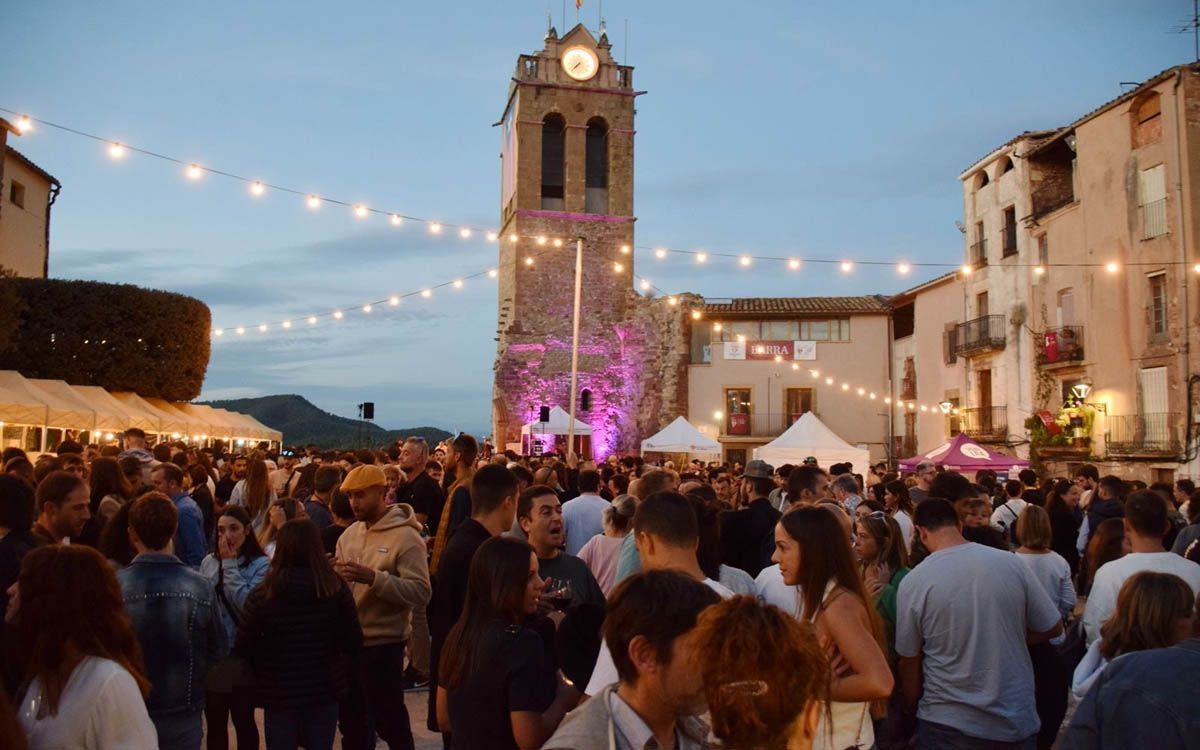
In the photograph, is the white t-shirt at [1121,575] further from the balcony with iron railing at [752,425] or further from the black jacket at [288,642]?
the balcony with iron railing at [752,425]

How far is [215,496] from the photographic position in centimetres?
935

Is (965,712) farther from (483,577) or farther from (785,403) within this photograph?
(785,403)

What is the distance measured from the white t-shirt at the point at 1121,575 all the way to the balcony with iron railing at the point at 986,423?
76.4 ft

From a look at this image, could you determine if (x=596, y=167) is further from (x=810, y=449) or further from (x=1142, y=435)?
(x=1142, y=435)

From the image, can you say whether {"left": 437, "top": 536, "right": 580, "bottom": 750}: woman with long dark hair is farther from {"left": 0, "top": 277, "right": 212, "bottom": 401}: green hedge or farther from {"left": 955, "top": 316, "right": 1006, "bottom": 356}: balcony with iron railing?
{"left": 955, "top": 316, "right": 1006, "bottom": 356}: balcony with iron railing

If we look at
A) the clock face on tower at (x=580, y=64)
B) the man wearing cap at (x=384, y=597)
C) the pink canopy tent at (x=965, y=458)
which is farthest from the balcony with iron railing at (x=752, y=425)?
the man wearing cap at (x=384, y=597)

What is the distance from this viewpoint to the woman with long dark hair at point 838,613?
2.95 metres

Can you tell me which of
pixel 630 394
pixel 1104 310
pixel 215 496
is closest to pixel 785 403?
pixel 630 394

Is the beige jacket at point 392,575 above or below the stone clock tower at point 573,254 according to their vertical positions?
below

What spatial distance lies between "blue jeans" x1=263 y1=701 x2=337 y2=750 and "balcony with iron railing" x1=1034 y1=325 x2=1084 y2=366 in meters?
23.3

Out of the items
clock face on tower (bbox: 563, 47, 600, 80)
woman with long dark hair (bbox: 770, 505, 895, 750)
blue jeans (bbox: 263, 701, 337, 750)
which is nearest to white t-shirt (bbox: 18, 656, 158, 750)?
blue jeans (bbox: 263, 701, 337, 750)

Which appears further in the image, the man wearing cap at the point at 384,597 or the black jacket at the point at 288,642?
the man wearing cap at the point at 384,597

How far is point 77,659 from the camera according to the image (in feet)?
8.57

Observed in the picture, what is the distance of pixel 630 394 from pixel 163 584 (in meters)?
29.3
